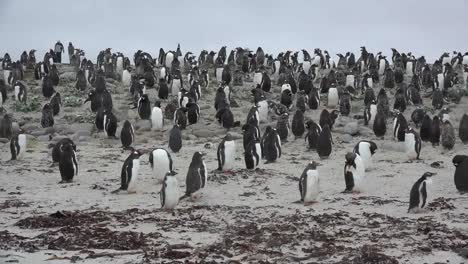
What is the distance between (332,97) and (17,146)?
1225cm

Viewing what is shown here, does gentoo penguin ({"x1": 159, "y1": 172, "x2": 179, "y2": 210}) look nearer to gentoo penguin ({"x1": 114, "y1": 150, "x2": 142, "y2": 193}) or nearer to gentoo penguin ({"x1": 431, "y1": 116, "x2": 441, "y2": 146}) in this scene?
gentoo penguin ({"x1": 114, "y1": 150, "x2": 142, "y2": 193})

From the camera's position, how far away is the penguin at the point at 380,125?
1969 cm

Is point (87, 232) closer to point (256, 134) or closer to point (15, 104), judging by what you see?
point (256, 134)

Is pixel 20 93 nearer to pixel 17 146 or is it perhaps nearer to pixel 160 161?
pixel 17 146

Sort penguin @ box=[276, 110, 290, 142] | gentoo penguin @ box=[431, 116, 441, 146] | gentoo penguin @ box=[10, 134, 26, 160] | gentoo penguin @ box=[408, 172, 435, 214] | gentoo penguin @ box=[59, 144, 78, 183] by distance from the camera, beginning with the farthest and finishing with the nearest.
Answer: penguin @ box=[276, 110, 290, 142] → gentoo penguin @ box=[431, 116, 441, 146] → gentoo penguin @ box=[10, 134, 26, 160] → gentoo penguin @ box=[59, 144, 78, 183] → gentoo penguin @ box=[408, 172, 435, 214]

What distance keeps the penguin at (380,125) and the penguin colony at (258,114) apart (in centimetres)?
3

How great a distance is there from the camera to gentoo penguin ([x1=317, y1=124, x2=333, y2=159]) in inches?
664

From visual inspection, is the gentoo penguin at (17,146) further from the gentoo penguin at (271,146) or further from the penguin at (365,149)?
the penguin at (365,149)

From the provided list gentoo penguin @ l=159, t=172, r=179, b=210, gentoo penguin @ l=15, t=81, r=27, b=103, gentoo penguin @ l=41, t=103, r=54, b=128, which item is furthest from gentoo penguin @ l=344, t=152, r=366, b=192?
gentoo penguin @ l=15, t=81, r=27, b=103

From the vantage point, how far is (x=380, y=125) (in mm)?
19688

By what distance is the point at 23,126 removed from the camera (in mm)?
21672

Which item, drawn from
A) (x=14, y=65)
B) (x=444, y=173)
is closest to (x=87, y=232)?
(x=444, y=173)

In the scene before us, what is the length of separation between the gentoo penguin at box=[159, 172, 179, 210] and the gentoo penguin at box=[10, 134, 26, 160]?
21.5ft

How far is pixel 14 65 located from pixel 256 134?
53.9ft
